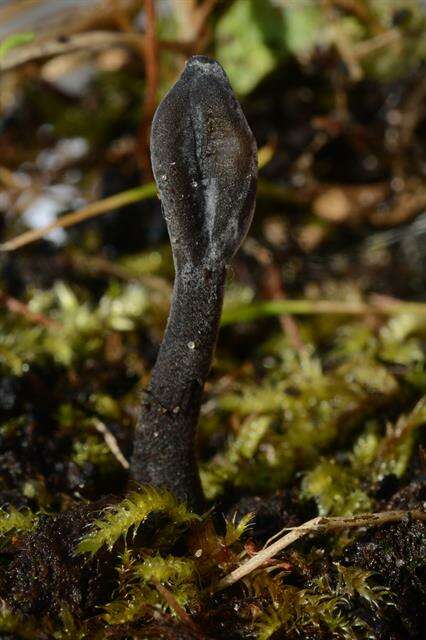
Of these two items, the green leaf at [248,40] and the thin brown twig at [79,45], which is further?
the green leaf at [248,40]

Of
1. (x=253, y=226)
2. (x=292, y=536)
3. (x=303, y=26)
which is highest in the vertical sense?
(x=303, y=26)

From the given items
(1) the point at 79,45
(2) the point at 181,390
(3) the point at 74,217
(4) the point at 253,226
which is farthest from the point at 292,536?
(1) the point at 79,45

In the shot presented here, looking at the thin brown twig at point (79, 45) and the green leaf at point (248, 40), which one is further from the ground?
the thin brown twig at point (79, 45)

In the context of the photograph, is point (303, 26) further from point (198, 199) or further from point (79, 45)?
point (198, 199)

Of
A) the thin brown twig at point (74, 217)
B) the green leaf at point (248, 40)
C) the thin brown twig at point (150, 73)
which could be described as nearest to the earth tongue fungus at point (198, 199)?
the thin brown twig at point (74, 217)

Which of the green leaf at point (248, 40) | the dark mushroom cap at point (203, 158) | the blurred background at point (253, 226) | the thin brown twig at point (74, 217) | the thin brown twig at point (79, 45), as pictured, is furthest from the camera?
the green leaf at point (248, 40)

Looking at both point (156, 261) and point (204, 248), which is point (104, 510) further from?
point (156, 261)

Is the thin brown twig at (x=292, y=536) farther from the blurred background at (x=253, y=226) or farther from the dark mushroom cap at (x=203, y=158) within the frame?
the dark mushroom cap at (x=203, y=158)

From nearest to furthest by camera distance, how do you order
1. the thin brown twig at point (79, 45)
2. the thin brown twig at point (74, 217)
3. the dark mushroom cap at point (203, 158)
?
the dark mushroom cap at point (203, 158) → the thin brown twig at point (74, 217) → the thin brown twig at point (79, 45)
